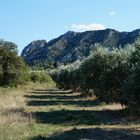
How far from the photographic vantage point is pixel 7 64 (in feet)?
220

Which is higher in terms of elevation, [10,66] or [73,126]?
[10,66]

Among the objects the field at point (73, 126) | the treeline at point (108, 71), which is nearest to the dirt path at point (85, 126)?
the field at point (73, 126)

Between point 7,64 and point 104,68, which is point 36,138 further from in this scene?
point 7,64

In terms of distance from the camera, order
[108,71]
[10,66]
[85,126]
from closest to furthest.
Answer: [85,126] < [108,71] < [10,66]

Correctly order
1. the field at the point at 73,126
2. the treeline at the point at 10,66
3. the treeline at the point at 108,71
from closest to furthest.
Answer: the field at the point at 73,126 < the treeline at the point at 108,71 < the treeline at the point at 10,66

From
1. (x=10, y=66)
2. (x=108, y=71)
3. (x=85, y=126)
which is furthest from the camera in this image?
(x=10, y=66)

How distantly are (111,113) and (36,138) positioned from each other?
12799 mm

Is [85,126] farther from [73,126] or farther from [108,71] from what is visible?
[108,71]

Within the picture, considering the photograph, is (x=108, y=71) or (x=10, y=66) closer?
(x=108, y=71)

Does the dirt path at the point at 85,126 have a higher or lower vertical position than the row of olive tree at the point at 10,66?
lower

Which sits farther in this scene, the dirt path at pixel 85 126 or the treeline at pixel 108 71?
the treeline at pixel 108 71

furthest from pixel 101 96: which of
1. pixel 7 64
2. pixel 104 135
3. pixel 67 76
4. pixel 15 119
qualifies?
pixel 67 76

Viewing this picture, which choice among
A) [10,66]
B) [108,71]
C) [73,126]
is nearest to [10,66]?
[10,66]

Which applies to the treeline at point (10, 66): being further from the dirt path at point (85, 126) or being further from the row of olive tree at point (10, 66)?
the dirt path at point (85, 126)
